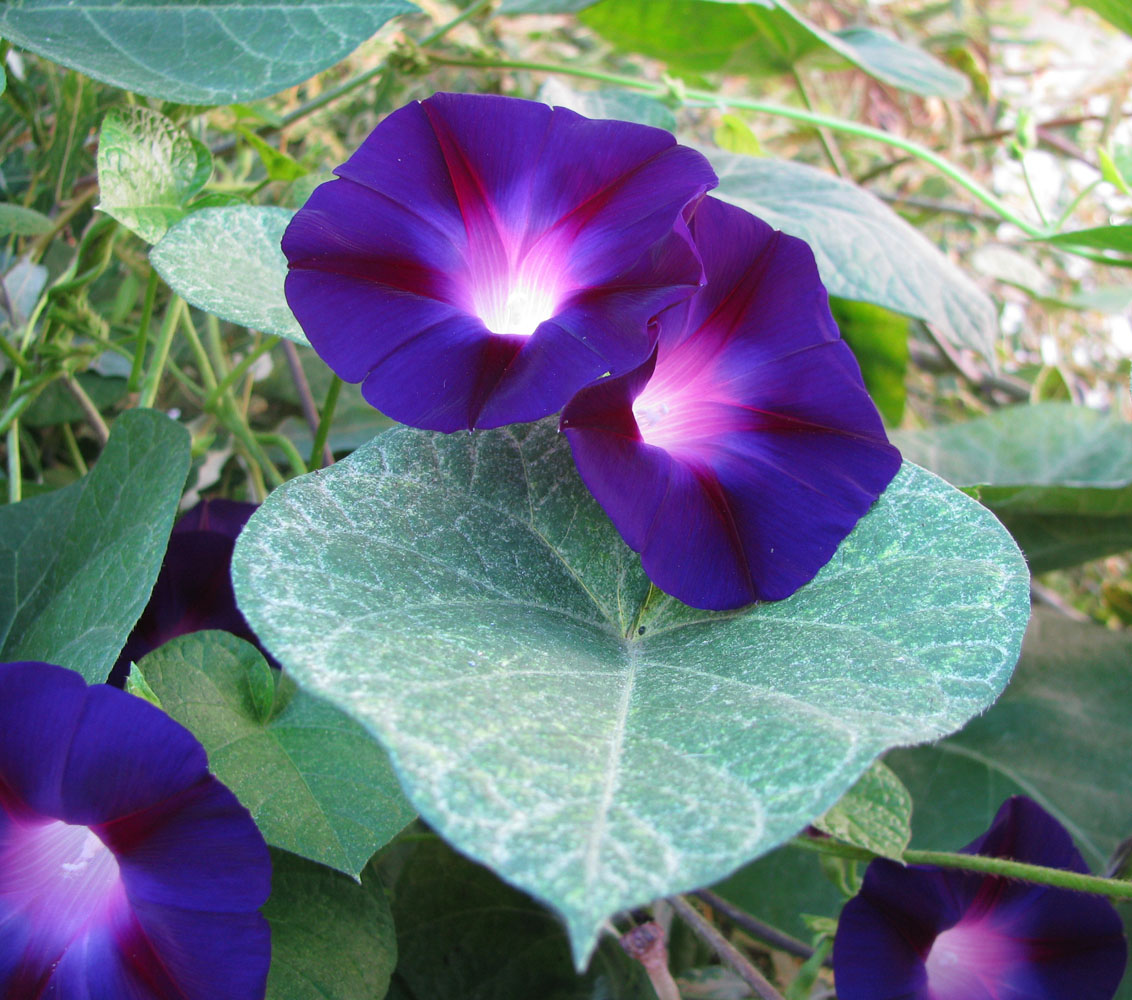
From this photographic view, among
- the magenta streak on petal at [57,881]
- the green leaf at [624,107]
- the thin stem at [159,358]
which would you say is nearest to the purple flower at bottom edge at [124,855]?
the magenta streak on petal at [57,881]

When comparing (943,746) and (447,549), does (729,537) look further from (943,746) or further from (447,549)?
(943,746)

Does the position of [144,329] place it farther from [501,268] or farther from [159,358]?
[501,268]

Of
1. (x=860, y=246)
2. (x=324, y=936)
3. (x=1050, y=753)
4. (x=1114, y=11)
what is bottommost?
(x=1050, y=753)

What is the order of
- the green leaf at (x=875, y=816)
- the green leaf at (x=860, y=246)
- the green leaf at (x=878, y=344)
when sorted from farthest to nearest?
the green leaf at (x=878, y=344) → the green leaf at (x=860, y=246) → the green leaf at (x=875, y=816)

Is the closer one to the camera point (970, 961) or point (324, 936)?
point (324, 936)

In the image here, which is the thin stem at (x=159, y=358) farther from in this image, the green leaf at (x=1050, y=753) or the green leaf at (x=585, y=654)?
the green leaf at (x=1050, y=753)

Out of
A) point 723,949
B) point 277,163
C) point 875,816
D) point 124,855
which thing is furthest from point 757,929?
point 277,163
